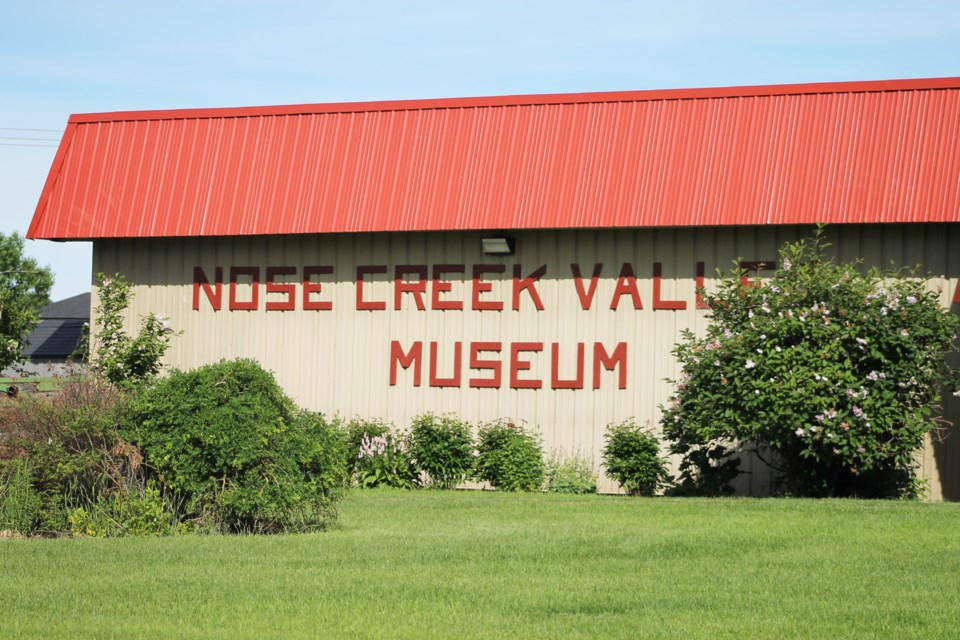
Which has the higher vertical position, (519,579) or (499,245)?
(499,245)

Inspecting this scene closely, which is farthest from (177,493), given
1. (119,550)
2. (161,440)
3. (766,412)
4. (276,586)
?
(766,412)

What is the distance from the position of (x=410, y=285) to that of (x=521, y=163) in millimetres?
2538

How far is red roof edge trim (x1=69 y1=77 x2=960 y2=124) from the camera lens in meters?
18.5

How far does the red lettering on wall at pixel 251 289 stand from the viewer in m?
21.0

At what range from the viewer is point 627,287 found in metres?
19.2

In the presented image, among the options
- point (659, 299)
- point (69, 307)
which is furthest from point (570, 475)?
point (69, 307)

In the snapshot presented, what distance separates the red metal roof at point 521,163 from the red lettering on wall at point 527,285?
97 centimetres

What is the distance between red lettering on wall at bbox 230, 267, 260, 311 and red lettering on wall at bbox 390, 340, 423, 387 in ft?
7.91

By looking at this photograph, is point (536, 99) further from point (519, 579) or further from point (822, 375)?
point (519, 579)

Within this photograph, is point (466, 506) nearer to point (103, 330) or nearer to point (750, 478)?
point (750, 478)

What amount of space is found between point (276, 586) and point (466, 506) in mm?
6077

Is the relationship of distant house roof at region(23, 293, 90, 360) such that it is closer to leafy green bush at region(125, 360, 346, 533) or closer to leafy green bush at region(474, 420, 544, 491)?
leafy green bush at region(474, 420, 544, 491)

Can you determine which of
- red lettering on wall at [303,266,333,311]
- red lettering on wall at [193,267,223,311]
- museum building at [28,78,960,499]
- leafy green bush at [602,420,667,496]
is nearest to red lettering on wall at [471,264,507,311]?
museum building at [28,78,960,499]

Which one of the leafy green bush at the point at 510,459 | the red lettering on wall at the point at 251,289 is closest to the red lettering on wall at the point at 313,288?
the red lettering on wall at the point at 251,289
